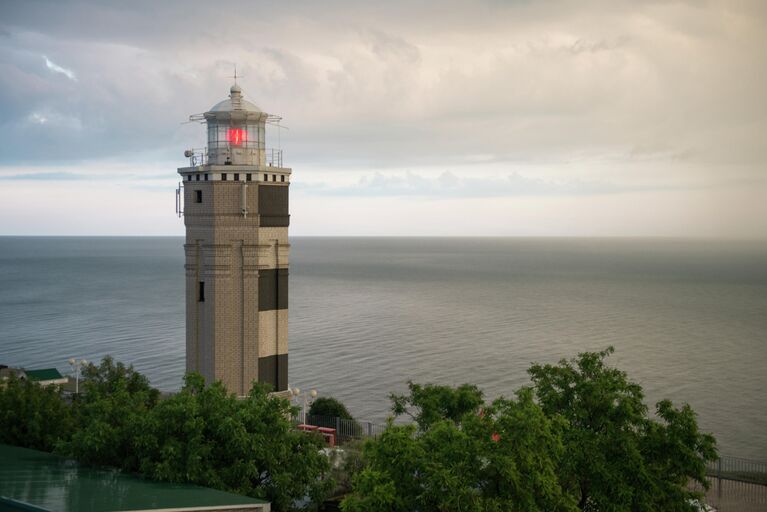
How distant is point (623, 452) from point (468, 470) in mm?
4436

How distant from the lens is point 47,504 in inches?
673

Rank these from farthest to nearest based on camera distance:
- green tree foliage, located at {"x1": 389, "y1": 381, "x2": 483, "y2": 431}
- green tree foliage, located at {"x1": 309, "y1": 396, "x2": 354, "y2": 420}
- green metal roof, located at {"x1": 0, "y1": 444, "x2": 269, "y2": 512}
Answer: green tree foliage, located at {"x1": 309, "y1": 396, "x2": 354, "y2": 420} < green tree foliage, located at {"x1": 389, "y1": 381, "x2": 483, "y2": 431} < green metal roof, located at {"x1": 0, "y1": 444, "x2": 269, "y2": 512}

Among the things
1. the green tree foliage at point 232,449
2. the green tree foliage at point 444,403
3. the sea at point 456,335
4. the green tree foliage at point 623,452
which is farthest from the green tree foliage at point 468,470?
the sea at point 456,335

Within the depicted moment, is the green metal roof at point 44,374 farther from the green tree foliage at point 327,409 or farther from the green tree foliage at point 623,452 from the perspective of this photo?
the green tree foliage at point 623,452

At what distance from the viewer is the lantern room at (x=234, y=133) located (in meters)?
31.5

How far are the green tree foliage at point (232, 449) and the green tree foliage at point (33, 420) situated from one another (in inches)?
194

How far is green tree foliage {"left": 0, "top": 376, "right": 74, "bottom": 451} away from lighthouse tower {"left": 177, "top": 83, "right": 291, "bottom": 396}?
744 centimetres

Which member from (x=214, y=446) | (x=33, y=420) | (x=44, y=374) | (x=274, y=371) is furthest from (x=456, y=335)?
(x=214, y=446)

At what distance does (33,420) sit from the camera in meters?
23.4

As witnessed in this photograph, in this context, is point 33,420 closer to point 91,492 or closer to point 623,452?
point 91,492

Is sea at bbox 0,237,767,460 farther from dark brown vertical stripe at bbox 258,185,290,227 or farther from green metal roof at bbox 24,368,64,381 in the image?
dark brown vertical stripe at bbox 258,185,290,227

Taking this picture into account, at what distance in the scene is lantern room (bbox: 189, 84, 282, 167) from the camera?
103ft

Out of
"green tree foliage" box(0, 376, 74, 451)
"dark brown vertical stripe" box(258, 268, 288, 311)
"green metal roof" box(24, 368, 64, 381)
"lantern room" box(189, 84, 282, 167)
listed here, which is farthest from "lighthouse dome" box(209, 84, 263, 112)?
"green metal roof" box(24, 368, 64, 381)

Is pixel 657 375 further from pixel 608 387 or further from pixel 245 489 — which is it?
pixel 245 489
